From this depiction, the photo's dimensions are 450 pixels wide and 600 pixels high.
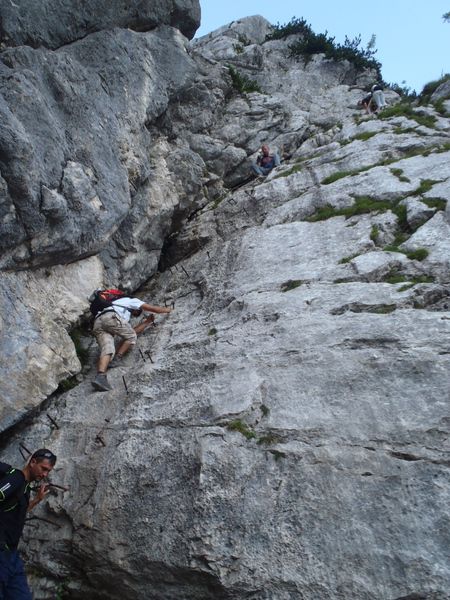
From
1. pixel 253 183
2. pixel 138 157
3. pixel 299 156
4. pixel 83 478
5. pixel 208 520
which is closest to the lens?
pixel 208 520

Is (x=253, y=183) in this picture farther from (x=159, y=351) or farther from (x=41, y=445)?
(x=41, y=445)

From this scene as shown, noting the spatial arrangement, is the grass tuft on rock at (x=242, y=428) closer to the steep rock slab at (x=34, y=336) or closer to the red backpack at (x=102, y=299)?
the steep rock slab at (x=34, y=336)

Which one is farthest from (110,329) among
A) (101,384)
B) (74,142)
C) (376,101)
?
(376,101)

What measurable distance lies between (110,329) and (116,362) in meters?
0.84

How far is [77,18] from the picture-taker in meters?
17.7

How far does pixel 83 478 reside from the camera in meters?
8.91

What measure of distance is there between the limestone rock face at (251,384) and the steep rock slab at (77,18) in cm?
92

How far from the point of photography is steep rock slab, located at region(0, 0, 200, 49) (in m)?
15.3

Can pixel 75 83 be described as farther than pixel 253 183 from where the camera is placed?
No

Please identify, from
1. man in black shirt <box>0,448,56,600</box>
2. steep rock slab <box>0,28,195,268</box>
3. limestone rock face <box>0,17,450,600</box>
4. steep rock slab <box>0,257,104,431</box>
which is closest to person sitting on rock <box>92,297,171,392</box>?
limestone rock face <box>0,17,450,600</box>

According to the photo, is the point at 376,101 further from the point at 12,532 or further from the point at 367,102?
the point at 12,532

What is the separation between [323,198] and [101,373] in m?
8.77

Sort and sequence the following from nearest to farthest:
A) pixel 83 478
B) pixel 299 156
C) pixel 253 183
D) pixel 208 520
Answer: pixel 208 520, pixel 83 478, pixel 253 183, pixel 299 156

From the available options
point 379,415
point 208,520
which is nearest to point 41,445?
point 208,520
